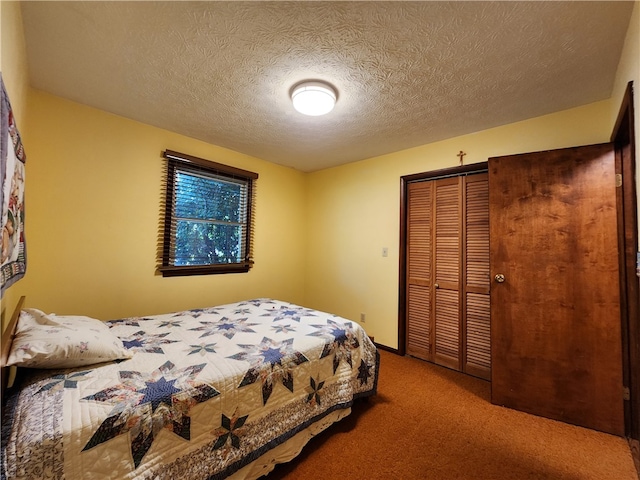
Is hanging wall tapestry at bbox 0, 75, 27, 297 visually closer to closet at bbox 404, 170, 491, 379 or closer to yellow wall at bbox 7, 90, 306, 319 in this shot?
yellow wall at bbox 7, 90, 306, 319

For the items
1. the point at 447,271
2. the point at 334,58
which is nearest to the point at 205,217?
the point at 334,58

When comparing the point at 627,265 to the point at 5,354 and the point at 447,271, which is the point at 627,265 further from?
the point at 5,354

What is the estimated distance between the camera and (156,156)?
102 inches

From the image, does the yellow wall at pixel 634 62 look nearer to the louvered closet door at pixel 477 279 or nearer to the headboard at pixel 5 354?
the louvered closet door at pixel 477 279

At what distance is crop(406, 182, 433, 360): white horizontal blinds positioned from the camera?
2.93 metres

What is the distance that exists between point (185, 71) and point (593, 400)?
350 centimetres

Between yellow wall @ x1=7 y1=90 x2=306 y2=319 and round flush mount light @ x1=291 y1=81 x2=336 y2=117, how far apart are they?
59.7 inches

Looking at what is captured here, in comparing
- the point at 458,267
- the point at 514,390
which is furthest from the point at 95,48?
the point at 514,390

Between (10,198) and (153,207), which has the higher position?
(153,207)

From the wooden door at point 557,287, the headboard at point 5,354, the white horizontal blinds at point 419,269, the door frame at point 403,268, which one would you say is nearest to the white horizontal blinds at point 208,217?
the headboard at point 5,354

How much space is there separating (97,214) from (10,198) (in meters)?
1.16

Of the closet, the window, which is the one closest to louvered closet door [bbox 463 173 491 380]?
the closet

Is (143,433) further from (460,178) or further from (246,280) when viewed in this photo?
(460,178)

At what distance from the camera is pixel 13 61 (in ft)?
4.33
